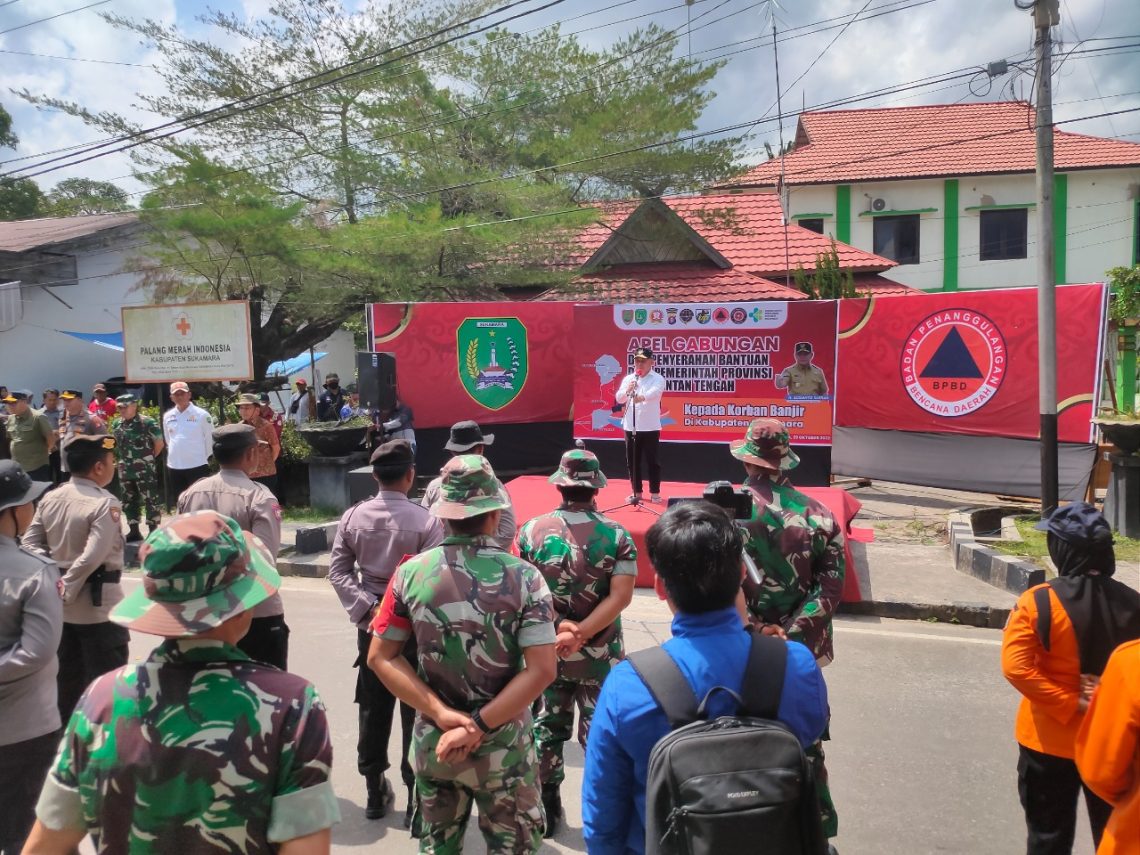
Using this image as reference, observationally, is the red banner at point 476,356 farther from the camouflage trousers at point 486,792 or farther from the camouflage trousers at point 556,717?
the camouflage trousers at point 486,792

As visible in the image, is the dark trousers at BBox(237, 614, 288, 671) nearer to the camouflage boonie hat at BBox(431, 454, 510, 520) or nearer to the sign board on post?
the camouflage boonie hat at BBox(431, 454, 510, 520)

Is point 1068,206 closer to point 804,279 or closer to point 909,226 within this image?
point 909,226

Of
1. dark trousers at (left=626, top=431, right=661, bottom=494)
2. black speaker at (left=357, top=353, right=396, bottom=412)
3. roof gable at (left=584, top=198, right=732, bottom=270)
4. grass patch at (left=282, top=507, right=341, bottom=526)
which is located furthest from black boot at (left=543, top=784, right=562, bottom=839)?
roof gable at (left=584, top=198, right=732, bottom=270)

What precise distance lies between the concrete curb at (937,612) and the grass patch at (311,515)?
675 cm

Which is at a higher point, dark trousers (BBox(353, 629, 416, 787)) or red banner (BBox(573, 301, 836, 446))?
red banner (BBox(573, 301, 836, 446))

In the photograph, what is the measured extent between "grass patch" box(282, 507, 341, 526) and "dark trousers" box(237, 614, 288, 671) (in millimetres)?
7178

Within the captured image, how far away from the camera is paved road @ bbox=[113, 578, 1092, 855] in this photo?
152 inches

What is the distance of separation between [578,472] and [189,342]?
9953 millimetres

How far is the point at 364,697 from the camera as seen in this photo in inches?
164

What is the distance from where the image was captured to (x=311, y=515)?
1168 centimetres

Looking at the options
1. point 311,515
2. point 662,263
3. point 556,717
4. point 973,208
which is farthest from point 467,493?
point 973,208

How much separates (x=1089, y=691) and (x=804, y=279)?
14.8 m

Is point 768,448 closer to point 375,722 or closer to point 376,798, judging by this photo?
point 375,722

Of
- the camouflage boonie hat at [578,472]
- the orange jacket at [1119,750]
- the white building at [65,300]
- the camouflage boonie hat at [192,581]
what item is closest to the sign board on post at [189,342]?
the white building at [65,300]
